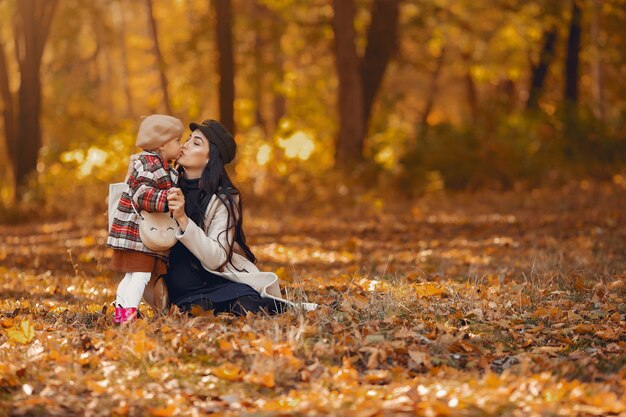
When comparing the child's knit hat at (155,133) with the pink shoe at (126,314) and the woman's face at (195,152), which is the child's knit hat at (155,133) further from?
the pink shoe at (126,314)

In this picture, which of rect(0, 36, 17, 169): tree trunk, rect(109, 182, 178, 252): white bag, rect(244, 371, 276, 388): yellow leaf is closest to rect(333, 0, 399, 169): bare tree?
rect(0, 36, 17, 169): tree trunk

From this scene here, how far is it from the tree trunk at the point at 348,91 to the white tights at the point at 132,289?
41.2ft

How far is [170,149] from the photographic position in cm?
639

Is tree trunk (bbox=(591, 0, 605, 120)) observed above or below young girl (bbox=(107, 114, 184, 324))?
above

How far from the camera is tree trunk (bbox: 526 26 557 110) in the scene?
2384 cm

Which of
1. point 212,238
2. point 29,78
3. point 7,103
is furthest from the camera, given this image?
point 7,103

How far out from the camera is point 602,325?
21.1 feet

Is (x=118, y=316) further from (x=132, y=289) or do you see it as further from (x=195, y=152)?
(x=195, y=152)

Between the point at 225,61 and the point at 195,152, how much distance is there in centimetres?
1232

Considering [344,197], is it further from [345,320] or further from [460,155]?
[345,320]

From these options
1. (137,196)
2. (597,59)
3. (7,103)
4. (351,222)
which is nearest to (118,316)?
(137,196)

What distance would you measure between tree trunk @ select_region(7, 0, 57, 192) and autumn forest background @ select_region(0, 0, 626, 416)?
0.04 meters

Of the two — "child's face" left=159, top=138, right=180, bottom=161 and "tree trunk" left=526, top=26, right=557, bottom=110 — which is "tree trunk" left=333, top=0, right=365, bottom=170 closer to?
"tree trunk" left=526, top=26, right=557, bottom=110

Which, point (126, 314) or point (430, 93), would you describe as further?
point (430, 93)
